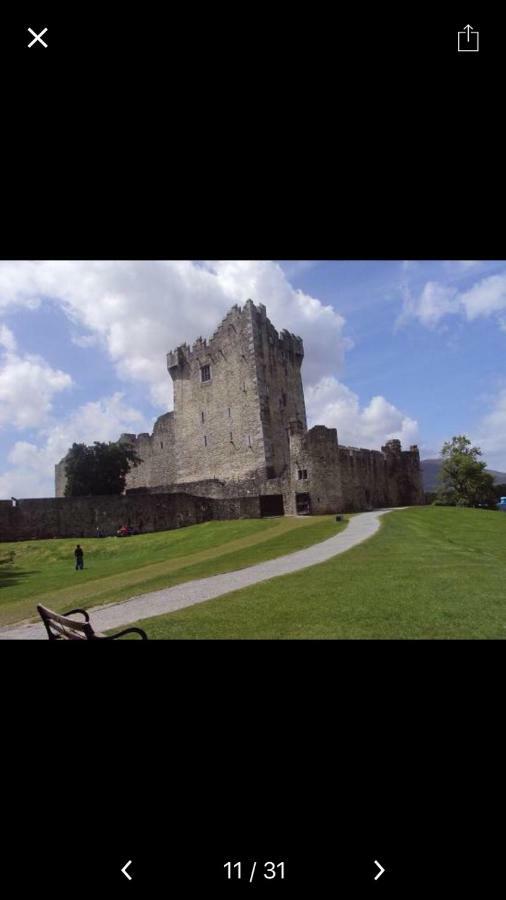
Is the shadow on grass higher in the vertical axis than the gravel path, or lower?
lower

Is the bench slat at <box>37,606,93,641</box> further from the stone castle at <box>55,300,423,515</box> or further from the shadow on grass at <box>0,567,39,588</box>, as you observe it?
the stone castle at <box>55,300,423,515</box>

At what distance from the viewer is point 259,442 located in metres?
33.9

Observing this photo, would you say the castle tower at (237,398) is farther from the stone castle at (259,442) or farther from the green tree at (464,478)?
the green tree at (464,478)

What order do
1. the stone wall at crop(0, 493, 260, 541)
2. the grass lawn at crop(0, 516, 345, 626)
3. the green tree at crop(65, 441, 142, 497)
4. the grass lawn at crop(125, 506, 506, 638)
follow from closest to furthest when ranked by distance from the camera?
the grass lawn at crop(125, 506, 506, 638), the grass lawn at crop(0, 516, 345, 626), the stone wall at crop(0, 493, 260, 541), the green tree at crop(65, 441, 142, 497)

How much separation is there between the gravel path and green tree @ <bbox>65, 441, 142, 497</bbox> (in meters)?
24.8

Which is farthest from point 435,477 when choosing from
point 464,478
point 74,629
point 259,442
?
point 74,629

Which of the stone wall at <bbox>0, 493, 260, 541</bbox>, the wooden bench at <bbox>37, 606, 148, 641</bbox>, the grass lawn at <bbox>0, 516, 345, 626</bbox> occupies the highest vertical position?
the stone wall at <bbox>0, 493, 260, 541</bbox>

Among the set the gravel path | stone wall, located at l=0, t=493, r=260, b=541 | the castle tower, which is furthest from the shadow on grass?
the castle tower

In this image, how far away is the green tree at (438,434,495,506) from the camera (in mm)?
41688

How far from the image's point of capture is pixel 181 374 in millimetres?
40094
